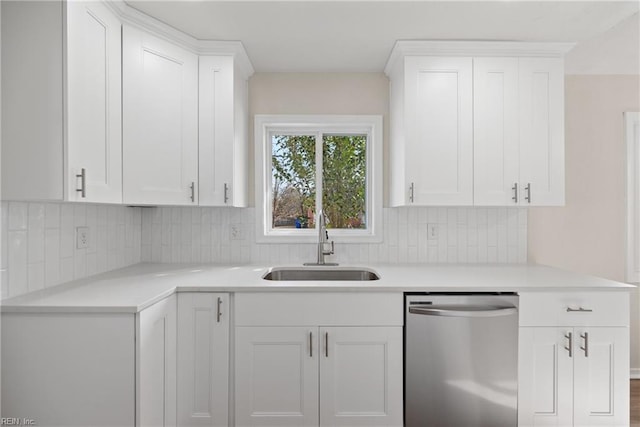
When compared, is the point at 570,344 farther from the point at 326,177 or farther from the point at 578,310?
the point at 326,177

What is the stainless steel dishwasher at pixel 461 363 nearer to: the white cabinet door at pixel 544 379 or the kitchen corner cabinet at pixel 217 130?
the white cabinet door at pixel 544 379

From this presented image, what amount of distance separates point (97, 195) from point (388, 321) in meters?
1.46

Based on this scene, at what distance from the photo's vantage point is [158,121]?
2018 mm

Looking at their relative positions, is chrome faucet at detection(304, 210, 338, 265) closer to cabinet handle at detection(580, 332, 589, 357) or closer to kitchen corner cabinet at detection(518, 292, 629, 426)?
kitchen corner cabinet at detection(518, 292, 629, 426)

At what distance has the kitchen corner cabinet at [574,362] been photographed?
73.1 inches

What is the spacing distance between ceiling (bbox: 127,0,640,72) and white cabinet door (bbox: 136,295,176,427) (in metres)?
1.44

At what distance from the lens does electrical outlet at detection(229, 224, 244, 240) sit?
265 cm

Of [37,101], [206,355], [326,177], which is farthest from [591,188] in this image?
[37,101]

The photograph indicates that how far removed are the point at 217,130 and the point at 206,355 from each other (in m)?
1.26

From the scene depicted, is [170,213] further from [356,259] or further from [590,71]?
[590,71]

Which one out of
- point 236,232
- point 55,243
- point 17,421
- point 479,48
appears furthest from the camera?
point 236,232

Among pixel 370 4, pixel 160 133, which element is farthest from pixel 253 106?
pixel 370 4

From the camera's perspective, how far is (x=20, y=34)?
1.44 metres

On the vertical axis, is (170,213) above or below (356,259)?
above
